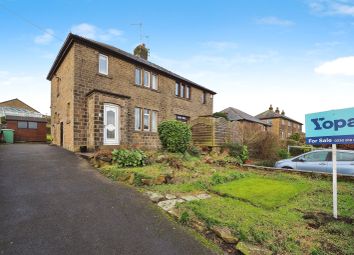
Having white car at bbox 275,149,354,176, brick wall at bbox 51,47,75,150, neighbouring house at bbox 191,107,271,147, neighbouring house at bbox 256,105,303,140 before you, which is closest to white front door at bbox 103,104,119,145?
brick wall at bbox 51,47,75,150

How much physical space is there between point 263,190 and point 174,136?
21.7ft

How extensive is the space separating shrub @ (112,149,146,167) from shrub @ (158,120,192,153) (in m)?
3.15

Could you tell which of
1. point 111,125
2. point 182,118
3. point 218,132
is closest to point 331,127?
point 111,125

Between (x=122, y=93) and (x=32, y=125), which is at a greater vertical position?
(x=122, y=93)

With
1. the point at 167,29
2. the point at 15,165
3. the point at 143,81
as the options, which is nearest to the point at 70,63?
the point at 143,81

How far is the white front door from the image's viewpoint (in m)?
12.6

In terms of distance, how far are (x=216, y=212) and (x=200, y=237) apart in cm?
94

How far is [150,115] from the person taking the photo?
56.7 ft

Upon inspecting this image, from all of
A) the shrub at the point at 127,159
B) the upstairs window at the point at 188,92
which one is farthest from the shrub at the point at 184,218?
the upstairs window at the point at 188,92

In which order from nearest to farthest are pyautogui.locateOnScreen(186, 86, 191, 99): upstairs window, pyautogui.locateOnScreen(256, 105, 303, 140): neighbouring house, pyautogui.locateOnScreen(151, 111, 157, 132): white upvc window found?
pyautogui.locateOnScreen(151, 111, 157, 132): white upvc window < pyautogui.locateOnScreen(186, 86, 191, 99): upstairs window < pyautogui.locateOnScreen(256, 105, 303, 140): neighbouring house

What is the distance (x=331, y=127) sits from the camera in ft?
15.6

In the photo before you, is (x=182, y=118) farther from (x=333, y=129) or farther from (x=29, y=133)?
(x=29, y=133)

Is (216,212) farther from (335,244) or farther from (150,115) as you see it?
(150,115)

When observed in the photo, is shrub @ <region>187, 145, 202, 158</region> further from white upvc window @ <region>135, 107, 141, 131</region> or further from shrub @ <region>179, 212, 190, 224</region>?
shrub @ <region>179, 212, 190, 224</region>
